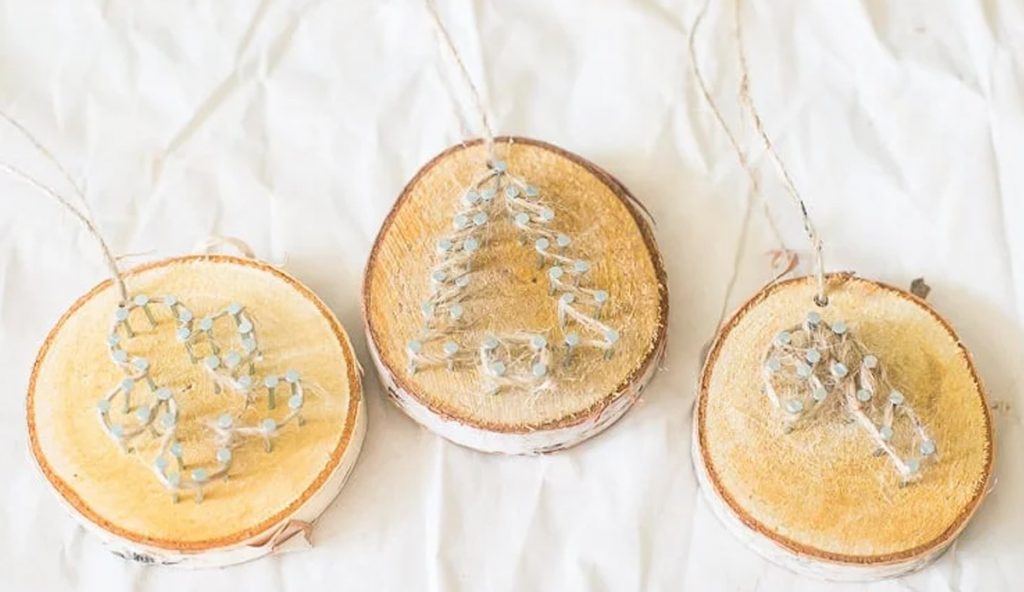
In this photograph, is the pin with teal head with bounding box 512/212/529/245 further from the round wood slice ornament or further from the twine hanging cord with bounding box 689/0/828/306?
the twine hanging cord with bounding box 689/0/828/306

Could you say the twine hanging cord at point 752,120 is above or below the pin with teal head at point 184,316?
above

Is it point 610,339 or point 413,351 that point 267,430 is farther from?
point 610,339

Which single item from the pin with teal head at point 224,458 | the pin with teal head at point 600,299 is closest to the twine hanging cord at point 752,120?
the pin with teal head at point 600,299

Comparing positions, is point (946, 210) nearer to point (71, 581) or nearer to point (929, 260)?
point (929, 260)

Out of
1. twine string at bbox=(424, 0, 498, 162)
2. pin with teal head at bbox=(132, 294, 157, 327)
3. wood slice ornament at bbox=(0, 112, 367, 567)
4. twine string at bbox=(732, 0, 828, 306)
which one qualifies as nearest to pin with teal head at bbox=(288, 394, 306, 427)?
wood slice ornament at bbox=(0, 112, 367, 567)

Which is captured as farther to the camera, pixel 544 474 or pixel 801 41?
pixel 801 41

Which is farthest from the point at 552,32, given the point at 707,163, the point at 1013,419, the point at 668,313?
the point at 1013,419

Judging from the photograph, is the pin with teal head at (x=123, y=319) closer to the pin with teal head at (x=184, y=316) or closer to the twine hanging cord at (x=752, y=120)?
the pin with teal head at (x=184, y=316)
